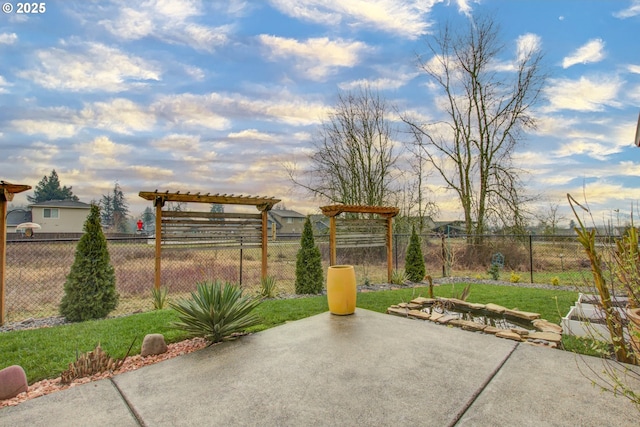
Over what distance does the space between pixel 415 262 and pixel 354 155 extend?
320 inches

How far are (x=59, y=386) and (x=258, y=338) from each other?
183 cm

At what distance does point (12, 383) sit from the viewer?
102 inches

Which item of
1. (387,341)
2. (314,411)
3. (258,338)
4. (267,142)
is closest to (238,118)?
(267,142)

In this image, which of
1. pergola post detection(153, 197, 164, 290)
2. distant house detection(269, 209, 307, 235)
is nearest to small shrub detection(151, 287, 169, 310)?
pergola post detection(153, 197, 164, 290)

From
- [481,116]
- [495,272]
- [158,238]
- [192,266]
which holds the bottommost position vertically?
[495,272]

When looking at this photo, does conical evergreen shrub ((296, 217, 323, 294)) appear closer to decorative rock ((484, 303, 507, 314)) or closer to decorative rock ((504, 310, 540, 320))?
decorative rock ((484, 303, 507, 314))

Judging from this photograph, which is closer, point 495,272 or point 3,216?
point 3,216

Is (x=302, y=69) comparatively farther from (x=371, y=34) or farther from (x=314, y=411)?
(x=314, y=411)

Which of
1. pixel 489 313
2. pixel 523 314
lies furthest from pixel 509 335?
pixel 489 313

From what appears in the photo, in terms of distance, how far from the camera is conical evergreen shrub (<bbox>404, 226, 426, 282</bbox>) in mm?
8977

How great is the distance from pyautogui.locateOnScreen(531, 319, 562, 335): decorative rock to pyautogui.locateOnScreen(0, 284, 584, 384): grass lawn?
26cm

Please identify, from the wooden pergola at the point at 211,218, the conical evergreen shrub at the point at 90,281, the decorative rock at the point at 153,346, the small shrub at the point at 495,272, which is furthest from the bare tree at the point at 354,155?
the decorative rock at the point at 153,346

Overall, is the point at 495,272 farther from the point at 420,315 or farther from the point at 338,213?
the point at 420,315

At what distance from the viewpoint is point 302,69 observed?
8.16 m
